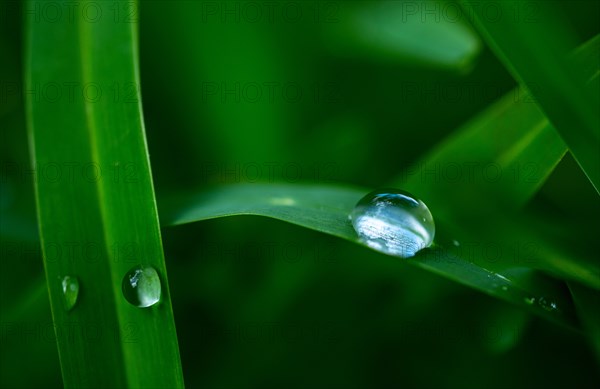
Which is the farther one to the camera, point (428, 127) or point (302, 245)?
point (428, 127)

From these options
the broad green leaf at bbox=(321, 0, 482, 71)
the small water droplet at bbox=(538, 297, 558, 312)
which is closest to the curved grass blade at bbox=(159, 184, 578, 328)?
the small water droplet at bbox=(538, 297, 558, 312)

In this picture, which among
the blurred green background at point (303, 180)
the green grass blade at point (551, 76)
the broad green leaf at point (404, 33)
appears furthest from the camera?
the broad green leaf at point (404, 33)

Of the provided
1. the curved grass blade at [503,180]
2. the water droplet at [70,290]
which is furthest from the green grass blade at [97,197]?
the curved grass blade at [503,180]

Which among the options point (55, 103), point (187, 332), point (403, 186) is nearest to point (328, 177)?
point (403, 186)

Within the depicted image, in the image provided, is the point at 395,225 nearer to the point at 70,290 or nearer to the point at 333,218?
the point at 333,218

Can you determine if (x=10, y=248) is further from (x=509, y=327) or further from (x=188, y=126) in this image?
(x=509, y=327)

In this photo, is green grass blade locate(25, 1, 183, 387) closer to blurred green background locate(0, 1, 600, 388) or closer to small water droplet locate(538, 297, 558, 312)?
blurred green background locate(0, 1, 600, 388)

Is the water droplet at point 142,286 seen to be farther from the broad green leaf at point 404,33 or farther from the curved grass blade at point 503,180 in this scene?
the broad green leaf at point 404,33
